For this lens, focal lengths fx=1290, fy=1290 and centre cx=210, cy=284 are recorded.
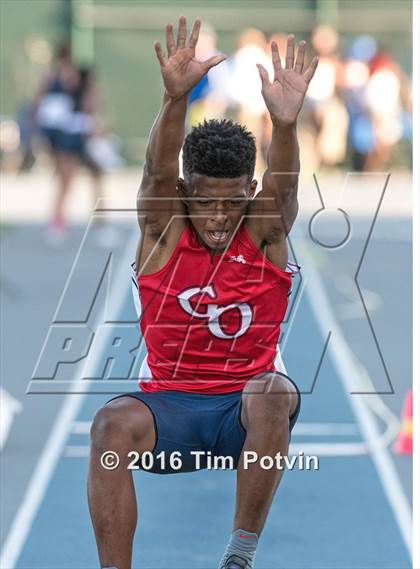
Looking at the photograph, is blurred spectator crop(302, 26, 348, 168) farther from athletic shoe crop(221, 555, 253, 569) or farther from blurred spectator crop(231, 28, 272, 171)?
athletic shoe crop(221, 555, 253, 569)

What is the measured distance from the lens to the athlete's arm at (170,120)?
433cm

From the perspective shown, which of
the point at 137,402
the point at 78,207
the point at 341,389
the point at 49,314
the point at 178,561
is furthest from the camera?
Answer: the point at 78,207

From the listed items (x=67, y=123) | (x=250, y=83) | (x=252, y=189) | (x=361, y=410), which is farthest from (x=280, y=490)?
(x=250, y=83)

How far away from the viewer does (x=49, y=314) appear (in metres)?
10.5

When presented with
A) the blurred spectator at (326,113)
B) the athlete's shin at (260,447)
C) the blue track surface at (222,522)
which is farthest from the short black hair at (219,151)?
the blurred spectator at (326,113)

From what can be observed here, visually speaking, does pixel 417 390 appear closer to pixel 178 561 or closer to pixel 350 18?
pixel 178 561

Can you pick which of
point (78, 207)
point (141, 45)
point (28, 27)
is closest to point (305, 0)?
point (141, 45)

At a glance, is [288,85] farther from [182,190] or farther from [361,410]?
[361,410]

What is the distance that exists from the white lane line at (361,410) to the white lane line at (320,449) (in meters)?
0.08

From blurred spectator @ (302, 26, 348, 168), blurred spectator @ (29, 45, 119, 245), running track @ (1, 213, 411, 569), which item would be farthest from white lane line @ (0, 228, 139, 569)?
blurred spectator @ (302, 26, 348, 168)

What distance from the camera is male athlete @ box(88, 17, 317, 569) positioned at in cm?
434

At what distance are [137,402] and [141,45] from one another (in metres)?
19.7

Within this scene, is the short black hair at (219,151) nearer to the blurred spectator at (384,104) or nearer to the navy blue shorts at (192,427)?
the navy blue shorts at (192,427)

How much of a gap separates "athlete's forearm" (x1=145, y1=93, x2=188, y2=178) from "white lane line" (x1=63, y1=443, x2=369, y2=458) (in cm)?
266
